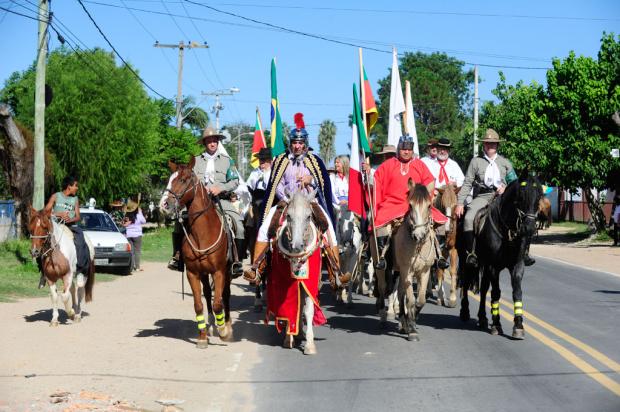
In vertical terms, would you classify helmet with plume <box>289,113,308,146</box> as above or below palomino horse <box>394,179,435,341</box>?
above

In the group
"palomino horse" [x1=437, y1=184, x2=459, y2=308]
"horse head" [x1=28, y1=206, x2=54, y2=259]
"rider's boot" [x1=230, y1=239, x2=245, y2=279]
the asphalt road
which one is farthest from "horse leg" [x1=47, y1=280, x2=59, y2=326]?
"palomino horse" [x1=437, y1=184, x2=459, y2=308]

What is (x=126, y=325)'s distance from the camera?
14617mm

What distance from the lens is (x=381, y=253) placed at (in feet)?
42.9

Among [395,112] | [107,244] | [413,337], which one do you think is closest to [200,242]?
[413,337]

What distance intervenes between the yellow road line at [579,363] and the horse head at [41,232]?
7.43 meters

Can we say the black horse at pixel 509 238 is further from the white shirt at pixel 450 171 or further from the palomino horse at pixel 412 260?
the white shirt at pixel 450 171

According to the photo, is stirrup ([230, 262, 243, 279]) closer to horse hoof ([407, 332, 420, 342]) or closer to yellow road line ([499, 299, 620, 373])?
horse hoof ([407, 332, 420, 342])

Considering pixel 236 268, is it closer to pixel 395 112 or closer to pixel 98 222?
pixel 395 112

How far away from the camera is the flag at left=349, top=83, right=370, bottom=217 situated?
14000 millimetres

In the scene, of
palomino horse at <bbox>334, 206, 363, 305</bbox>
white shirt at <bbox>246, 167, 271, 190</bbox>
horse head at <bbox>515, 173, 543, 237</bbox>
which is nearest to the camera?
horse head at <bbox>515, 173, 543, 237</bbox>

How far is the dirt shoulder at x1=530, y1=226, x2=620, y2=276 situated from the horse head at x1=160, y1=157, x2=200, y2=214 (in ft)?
50.2

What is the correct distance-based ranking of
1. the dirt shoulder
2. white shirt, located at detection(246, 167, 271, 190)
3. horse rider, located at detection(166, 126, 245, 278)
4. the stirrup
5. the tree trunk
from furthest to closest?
1. the tree trunk
2. the dirt shoulder
3. white shirt, located at detection(246, 167, 271, 190)
4. horse rider, located at detection(166, 126, 245, 278)
5. the stirrup

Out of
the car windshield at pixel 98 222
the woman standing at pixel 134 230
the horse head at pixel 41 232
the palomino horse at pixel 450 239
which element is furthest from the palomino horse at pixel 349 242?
the woman standing at pixel 134 230

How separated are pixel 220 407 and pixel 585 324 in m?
7.15
